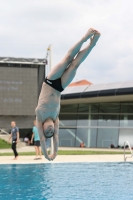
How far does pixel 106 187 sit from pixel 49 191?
1.64m

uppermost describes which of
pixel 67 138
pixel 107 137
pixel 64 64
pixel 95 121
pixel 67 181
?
pixel 64 64

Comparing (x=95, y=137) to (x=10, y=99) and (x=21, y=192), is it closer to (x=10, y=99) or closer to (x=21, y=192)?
(x=10, y=99)

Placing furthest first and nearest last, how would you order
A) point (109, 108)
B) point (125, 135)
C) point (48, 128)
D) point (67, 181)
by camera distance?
1. point (109, 108)
2. point (125, 135)
3. point (67, 181)
4. point (48, 128)

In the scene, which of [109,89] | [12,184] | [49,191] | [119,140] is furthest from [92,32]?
[119,140]

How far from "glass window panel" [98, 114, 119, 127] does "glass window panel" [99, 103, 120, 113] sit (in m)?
0.48

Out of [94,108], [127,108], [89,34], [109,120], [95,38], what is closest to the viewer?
[89,34]

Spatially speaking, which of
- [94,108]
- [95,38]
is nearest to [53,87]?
[95,38]

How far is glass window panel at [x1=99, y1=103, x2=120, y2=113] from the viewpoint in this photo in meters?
32.2

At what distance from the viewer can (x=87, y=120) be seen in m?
32.7

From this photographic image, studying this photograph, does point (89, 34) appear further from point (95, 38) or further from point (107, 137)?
point (107, 137)

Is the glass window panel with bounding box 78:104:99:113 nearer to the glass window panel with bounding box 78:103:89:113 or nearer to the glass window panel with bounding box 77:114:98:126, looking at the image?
the glass window panel with bounding box 78:103:89:113

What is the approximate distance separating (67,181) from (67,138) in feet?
71.3

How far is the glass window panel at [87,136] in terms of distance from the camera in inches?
1259

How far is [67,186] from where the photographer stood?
1005cm
